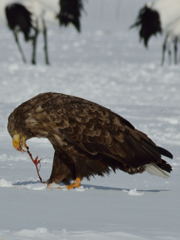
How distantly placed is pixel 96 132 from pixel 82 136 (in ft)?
0.39

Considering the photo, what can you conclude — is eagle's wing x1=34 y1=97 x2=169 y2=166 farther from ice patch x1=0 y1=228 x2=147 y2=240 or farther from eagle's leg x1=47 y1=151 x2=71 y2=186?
ice patch x1=0 y1=228 x2=147 y2=240

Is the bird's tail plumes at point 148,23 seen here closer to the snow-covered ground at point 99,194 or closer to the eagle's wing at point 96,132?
the snow-covered ground at point 99,194

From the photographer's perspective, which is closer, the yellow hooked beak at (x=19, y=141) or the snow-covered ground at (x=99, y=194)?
the snow-covered ground at (x=99, y=194)

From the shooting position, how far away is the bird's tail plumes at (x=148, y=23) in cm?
4441

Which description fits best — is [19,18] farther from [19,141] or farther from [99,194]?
[99,194]

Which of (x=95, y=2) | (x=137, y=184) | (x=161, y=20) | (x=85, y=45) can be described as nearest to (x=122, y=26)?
(x=95, y=2)

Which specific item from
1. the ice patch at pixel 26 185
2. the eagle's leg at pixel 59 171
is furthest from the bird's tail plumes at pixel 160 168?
the ice patch at pixel 26 185

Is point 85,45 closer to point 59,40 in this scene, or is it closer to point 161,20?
point 59,40

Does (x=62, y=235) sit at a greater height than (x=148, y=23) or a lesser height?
greater

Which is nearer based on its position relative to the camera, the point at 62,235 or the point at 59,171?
the point at 62,235

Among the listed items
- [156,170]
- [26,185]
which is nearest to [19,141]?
[26,185]

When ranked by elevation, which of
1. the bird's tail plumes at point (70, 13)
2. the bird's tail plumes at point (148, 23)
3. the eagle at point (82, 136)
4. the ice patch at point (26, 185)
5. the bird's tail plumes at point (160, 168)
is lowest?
the bird's tail plumes at point (148, 23)

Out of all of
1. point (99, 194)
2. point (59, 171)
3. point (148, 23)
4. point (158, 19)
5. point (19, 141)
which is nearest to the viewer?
point (99, 194)

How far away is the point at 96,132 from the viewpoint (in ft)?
25.9
